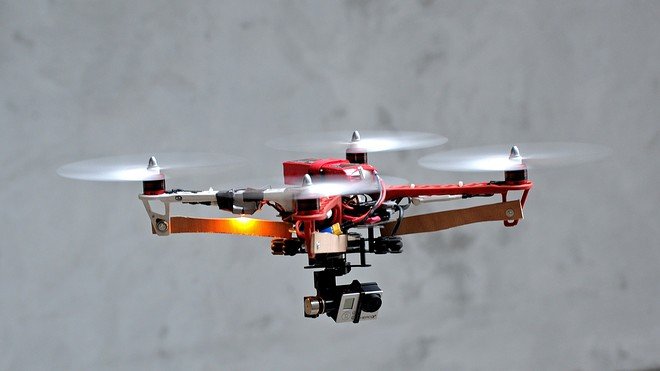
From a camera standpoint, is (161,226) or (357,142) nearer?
(161,226)

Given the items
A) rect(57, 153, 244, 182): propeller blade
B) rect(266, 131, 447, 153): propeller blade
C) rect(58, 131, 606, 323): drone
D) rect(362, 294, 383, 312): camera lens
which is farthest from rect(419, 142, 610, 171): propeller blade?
rect(57, 153, 244, 182): propeller blade

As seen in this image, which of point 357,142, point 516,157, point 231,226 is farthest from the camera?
point 357,142

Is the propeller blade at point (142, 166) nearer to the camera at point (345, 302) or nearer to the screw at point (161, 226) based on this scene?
the screw at point (161, 226)

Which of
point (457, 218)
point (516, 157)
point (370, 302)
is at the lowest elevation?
point (370, 302)

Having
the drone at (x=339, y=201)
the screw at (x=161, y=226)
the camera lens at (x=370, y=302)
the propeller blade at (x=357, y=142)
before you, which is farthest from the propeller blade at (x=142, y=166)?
the camera lens at (x=370, y=302)

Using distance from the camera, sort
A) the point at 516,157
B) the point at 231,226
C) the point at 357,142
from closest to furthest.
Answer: the point at 516,157
the point at 231,226
the point at 357,142

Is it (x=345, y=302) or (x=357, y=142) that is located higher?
(x=357, y=142)

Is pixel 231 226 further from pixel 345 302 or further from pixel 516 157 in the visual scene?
pixel 516 157

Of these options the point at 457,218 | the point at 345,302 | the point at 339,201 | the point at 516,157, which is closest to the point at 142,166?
the point at 339,201

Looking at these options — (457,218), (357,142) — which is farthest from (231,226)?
(457,218)
